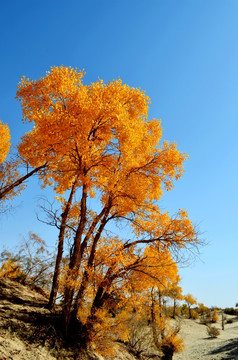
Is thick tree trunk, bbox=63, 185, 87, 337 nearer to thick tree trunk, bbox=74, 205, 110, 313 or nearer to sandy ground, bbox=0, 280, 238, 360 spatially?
thick tree trunk, bbox=74, 205, 110, 313

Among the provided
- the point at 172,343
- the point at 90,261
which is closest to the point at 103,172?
the point at 90,261

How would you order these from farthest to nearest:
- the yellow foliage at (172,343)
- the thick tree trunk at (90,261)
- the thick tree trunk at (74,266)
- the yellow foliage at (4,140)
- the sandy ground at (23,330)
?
the yellow foliage at (172,343) < the yellow foliage at (4,140) < the thick tree trunk at (90,261) < the thick tree trunk at (74,266) < the sandy ground at (23,330)

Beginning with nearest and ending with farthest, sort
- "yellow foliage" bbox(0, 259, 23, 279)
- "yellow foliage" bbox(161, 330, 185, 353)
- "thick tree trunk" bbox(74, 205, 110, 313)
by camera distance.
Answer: "thick tree trunk" bbox(74, 205, 110, 313), "yellow foliage" bbox(0, 259, 23, 279), "yellow foliage" bbox(161, 330, 185, 353)

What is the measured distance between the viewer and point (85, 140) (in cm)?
701

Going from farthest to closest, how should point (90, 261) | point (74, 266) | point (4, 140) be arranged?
point (4, 140), point (90, 261), point (74, 266)

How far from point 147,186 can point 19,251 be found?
9.96 meters

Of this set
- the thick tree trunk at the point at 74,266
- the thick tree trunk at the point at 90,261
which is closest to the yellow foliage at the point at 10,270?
the thick tree trunk at the point at 74,266

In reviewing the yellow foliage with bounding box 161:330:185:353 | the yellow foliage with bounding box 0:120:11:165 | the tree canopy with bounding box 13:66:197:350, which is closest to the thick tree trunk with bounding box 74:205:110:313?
the tree canopy with bounding box 13:66:197:350

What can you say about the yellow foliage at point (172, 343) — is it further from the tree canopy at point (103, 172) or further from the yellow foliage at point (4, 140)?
the yellow foliage at point (4, 140)

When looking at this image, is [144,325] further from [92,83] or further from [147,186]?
[92,83]

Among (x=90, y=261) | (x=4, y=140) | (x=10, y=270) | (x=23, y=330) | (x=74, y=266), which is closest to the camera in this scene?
(x=23, y=330)

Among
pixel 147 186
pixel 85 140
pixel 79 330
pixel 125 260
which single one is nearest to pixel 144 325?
pixel 79 330

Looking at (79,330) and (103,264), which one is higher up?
(103,264)

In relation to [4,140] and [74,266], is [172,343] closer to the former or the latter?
[74,266]
